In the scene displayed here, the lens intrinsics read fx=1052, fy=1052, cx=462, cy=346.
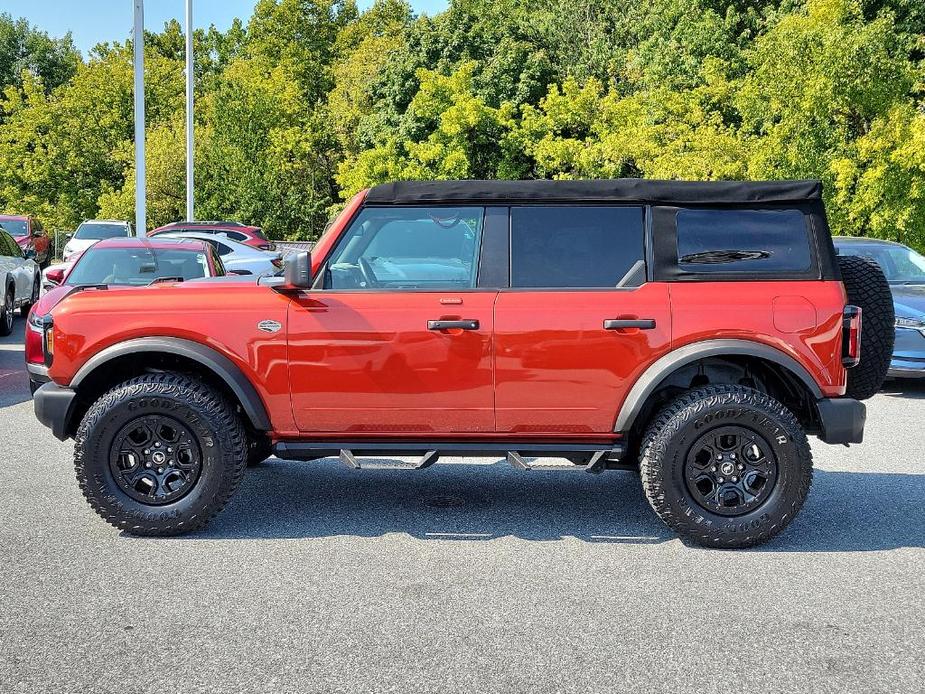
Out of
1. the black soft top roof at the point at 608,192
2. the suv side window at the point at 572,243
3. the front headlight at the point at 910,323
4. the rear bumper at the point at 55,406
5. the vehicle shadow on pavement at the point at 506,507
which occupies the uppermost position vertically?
the black soft top roof at the point at 608,192

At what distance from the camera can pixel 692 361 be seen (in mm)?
5703

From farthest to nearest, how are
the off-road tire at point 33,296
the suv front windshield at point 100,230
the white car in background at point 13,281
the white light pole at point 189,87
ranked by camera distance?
the white light pole at point 189,87, the suv front windshield at point 100,230, the off-road tire at point 33,296, the white car in background at point 13,281

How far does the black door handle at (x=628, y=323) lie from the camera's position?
5.68 m

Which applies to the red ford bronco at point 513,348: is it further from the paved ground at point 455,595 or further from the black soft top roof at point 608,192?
the paved ground at point 455,595

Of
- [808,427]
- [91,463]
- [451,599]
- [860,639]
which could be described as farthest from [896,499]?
[91,463]

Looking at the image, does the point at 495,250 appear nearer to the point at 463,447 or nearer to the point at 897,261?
the point at 463,447

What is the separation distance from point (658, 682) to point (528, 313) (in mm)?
2319

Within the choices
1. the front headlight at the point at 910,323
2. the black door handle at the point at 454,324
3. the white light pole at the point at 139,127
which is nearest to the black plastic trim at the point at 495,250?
the black door handle at the point at 454,324

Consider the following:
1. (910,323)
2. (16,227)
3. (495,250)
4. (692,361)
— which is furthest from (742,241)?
(16,227)

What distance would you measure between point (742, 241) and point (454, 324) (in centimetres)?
169

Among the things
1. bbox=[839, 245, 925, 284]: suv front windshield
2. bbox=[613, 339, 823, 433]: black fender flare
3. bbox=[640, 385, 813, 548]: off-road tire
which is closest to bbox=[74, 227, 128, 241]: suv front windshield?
bbox=[839, 245, 925, 284]: suv front windshield

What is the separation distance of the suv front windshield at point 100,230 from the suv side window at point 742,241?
28858 millimetres

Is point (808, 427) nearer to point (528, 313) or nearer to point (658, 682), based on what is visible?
point (528, 313)

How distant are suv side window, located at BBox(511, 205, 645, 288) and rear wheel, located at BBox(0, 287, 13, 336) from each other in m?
13.3
